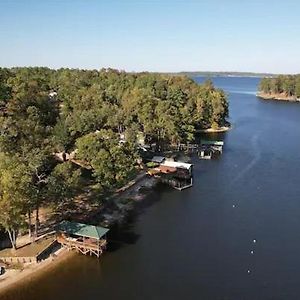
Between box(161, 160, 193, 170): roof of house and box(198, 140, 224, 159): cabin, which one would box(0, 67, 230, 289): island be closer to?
box(161, 160, 193, 170): roof of house

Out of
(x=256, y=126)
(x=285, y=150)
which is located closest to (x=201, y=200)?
(x=285, y=150)

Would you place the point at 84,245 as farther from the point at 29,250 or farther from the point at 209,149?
the point at 209,149

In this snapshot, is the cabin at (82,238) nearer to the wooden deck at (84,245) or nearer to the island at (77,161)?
the wooden deck at (84,245)

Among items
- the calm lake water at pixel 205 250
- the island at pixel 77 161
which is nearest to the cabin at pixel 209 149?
the island at pixel 77 161

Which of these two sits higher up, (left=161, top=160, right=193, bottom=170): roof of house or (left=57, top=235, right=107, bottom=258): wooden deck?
(left=161, top=160, right=193, bottom=170): roof of house

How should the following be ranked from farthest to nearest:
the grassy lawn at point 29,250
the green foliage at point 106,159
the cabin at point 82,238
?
the green foliage at point 106,159 → the cabin at point 82,238 → the grassy lawn at point 29,250

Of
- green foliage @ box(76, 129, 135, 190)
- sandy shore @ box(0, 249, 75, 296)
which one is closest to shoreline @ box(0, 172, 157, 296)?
sandy shore @ box(0, 249, 75, 296)
